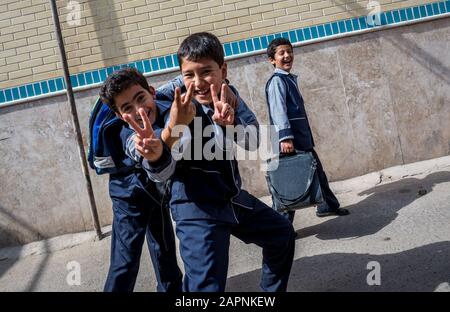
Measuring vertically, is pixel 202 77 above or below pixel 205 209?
above

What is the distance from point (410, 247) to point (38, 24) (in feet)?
14.0

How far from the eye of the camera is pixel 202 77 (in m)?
2.74

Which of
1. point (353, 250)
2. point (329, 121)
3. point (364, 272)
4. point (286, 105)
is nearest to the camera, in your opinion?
point (364, 272)

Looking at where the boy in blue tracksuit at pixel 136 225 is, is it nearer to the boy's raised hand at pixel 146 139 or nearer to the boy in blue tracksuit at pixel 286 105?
the boy's raised hand at pixel 146 139

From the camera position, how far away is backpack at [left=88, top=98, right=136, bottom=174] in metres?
3.15

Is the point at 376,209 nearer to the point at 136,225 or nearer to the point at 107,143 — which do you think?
the point at 136,225

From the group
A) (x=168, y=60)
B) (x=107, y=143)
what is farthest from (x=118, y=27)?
(x=107, y=143)

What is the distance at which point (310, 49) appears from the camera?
5875mm

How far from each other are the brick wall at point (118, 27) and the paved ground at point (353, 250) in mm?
1850

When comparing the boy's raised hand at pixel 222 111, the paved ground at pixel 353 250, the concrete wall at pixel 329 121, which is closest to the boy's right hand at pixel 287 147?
the paved ground at pixel 353 250

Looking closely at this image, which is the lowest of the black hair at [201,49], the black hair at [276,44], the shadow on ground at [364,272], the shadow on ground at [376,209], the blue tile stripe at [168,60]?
the shadow on ground at [364,272]

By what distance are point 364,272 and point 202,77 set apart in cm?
186

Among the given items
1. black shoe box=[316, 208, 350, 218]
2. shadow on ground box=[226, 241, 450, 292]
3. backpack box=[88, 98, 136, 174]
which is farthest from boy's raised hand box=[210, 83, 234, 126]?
black shoe box=[316, 208, 350, 218]

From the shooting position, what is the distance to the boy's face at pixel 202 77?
8.94 ft
